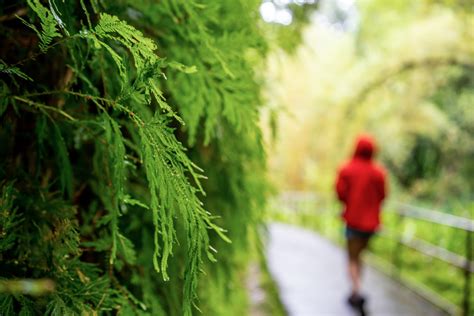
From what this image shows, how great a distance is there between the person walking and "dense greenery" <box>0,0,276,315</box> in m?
4.22

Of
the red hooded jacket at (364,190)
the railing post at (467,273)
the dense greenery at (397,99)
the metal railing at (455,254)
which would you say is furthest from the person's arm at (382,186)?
the dense greenery at (397,99)

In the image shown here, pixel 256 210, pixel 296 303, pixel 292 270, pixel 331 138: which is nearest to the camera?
pixel 256 210

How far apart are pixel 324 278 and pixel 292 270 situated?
0.88 m

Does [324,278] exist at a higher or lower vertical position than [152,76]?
lower

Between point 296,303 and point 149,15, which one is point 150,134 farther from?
point 296,303

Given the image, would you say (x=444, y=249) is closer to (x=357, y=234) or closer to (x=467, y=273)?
(x=467, y=273)

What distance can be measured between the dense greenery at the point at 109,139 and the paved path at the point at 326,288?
2749 mm

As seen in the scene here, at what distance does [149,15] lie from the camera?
4.99 ft

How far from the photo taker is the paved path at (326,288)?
597 centimetres

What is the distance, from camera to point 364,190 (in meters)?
6.00

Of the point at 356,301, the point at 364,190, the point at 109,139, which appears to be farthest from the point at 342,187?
the point at 109,139

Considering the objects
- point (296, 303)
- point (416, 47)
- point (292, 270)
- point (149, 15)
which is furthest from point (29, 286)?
point (416, 47)

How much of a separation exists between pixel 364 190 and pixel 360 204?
162 millimetres

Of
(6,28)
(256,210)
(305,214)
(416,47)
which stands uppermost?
(416,47)
